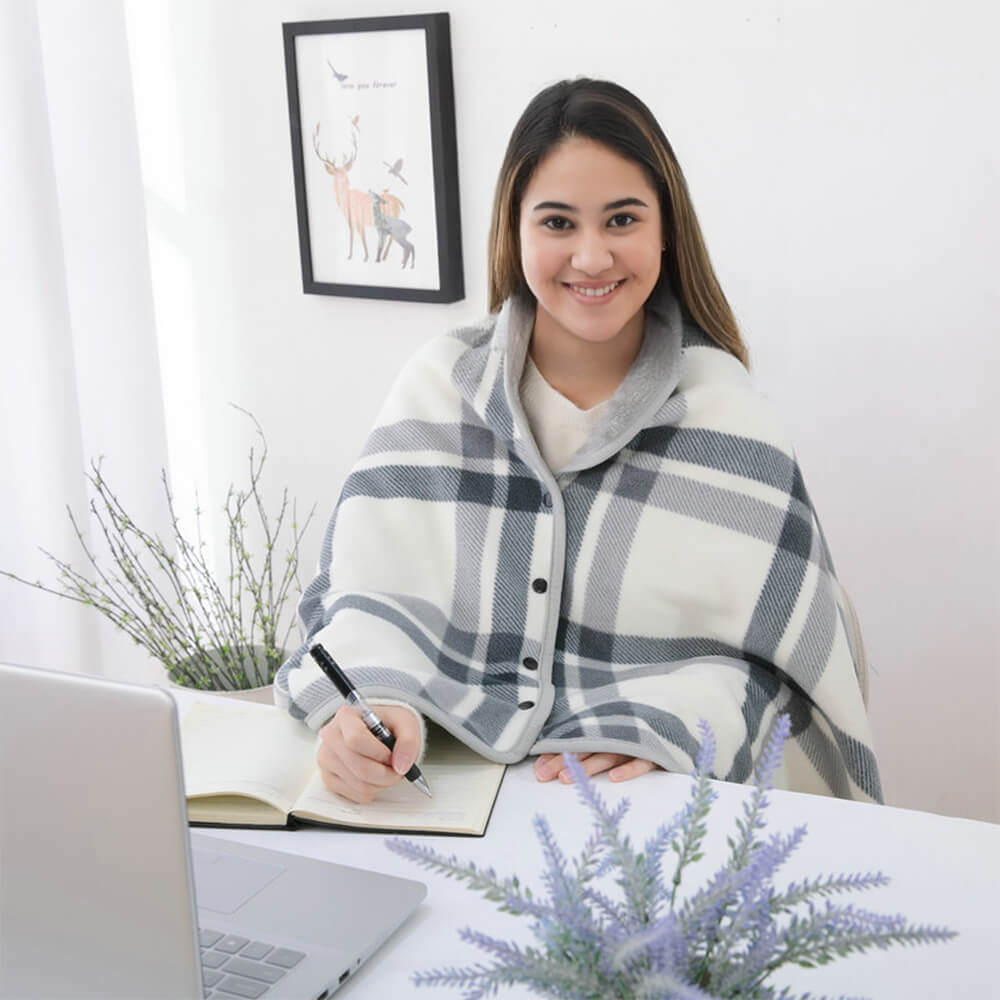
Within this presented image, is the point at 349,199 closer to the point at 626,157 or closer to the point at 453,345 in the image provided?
the point at 453,345

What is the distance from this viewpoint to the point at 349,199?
2.50m

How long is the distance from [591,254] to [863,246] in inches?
26.2

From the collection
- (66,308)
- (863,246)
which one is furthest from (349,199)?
→ (863,246)

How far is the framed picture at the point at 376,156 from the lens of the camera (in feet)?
7.65

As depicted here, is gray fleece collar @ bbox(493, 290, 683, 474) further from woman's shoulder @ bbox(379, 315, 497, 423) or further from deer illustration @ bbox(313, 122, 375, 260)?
deer illustration @ bbox(313, 122, 375, 260)

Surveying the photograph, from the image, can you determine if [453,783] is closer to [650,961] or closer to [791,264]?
[650,961]

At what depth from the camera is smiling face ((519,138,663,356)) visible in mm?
1569

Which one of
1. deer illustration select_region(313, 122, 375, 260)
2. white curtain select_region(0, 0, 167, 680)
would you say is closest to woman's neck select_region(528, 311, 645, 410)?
deer illustration select_region(313, 122, 375, 260)

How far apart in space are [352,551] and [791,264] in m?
0.94

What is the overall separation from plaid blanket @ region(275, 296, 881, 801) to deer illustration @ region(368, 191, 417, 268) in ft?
2.82

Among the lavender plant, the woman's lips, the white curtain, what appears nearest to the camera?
the lavender plant

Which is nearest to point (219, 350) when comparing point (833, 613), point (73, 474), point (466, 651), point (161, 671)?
point (73, 474)

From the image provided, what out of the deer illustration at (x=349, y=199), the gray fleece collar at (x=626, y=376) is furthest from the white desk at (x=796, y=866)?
the deer illustration at (x=349, y=199)

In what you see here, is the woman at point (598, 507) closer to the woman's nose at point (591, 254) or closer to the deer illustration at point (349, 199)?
the woman's nose at point (591, 254)
